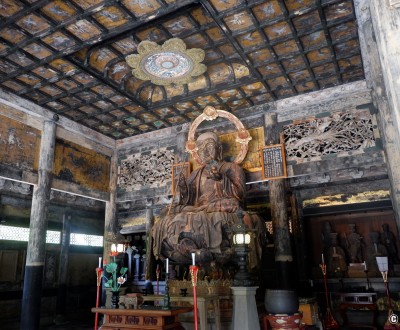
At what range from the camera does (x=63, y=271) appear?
1077cm

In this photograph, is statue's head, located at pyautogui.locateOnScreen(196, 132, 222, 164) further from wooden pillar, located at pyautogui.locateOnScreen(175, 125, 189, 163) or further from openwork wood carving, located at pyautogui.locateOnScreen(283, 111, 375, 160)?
openwork wood carving, located at pyautogui.locateOnScreen(283, 111, 375, 160)

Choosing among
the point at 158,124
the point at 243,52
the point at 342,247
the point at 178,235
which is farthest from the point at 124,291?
the point at 243,52

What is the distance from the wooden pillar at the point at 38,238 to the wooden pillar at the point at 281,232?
188 inches

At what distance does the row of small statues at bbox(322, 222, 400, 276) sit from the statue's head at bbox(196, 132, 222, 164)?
3336 millimetres

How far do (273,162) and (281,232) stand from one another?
148cm

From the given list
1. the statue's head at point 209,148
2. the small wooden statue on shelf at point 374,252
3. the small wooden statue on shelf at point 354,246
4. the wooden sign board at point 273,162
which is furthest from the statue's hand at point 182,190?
the small wooden statue on shelf at point 374,252

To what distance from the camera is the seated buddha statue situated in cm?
606

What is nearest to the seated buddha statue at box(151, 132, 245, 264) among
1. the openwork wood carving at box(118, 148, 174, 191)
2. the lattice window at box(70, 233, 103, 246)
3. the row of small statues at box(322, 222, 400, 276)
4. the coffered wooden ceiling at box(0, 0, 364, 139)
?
the openwork wood carving at box(118, 148, 174, 191)

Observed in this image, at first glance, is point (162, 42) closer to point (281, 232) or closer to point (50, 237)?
point (281, 232)

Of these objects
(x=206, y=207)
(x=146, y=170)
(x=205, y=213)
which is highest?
Answer: (x=146, y=170)

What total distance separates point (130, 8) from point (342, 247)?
6987 millimetres

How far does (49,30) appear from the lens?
5.31 meters

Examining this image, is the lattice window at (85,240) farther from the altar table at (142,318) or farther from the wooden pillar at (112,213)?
the altar table at (142,318)

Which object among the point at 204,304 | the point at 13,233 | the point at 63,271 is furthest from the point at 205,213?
the point at 63,271
